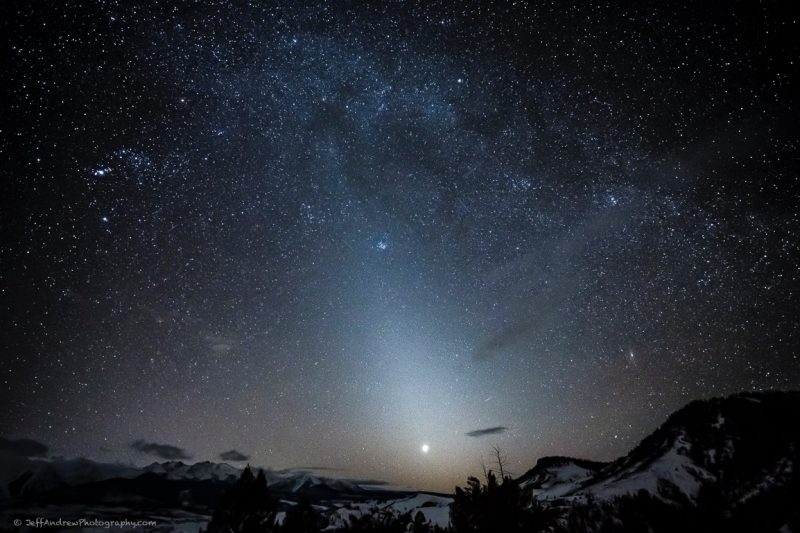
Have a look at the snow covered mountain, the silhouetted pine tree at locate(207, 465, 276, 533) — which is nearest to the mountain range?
the snow covered mountain

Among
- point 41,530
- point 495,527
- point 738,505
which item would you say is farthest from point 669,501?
point 41,530

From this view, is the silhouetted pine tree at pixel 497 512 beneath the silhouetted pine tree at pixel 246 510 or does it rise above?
above

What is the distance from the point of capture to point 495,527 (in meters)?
10.2

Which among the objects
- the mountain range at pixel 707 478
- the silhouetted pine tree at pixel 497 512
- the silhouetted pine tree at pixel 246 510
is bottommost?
the mountain range at pixel 707 478

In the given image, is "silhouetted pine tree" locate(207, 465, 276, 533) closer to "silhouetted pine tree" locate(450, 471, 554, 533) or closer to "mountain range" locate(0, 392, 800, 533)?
"silhouetted pine tree" locate(450, 471, 554, 533)

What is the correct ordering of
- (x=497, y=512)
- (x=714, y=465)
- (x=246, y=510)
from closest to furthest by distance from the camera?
(x=497, y=512) → (x=246, y=510) → (x=714, y=465)

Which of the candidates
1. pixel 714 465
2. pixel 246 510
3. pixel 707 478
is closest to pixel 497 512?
pixel 246 510

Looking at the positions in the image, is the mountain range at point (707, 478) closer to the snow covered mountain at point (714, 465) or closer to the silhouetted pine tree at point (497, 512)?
the snow covered mountain at point (714, 465)

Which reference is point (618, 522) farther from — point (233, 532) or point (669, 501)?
point (233, 532)

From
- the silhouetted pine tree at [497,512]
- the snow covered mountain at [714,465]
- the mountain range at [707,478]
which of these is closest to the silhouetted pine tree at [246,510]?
the silhouetted pine tree at [497,512]

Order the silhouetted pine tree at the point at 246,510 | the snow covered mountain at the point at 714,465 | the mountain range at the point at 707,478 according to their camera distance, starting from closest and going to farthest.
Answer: the silhouetted pine tree at the point at 246,510 < the mountain range at the point at 707,478 < the snow covered mountain at the point at 714,465

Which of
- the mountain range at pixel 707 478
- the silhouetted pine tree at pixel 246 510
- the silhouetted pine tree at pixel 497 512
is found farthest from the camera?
the mountain range at pixel 707 478

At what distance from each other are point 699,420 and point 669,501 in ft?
137

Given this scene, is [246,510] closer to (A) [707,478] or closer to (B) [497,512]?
(B) [497,512]
